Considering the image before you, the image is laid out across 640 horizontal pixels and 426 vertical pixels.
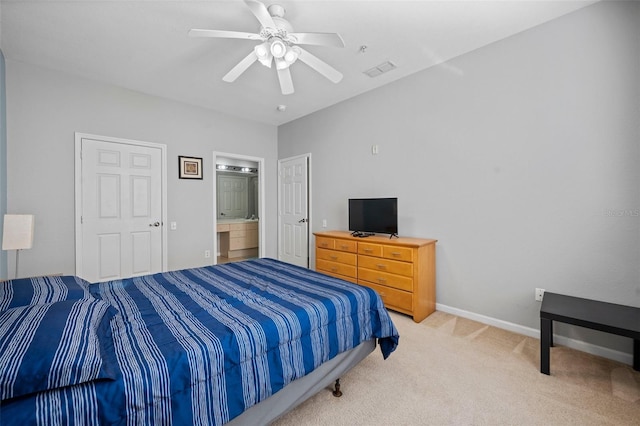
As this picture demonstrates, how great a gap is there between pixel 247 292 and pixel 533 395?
6.43 feet

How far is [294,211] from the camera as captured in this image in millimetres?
5070

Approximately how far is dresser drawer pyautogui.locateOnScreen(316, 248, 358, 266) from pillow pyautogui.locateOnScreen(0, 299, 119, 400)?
256 centimetres

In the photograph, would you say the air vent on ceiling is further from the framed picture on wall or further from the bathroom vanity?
the bathroom vanity

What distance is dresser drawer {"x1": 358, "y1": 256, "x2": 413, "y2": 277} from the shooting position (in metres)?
2.93

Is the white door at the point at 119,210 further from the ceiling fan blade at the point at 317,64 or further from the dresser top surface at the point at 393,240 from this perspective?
the ceiling fan blade at the point at 317,64

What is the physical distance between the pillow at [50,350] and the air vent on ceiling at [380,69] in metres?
3.32

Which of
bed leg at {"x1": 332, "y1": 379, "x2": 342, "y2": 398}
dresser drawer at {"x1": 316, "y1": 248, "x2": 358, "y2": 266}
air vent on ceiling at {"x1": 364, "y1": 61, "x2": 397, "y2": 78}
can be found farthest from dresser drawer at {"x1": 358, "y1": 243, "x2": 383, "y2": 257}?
air vent on ceiling at {"x1": 364, "y1": 61, "x2": 397, "y2": 78}

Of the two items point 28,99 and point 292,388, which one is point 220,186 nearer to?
point 28,99

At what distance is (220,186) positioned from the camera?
675 centimetres

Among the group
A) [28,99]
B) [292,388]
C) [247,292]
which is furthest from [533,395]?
[28,99]

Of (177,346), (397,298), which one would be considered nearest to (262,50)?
(177,346)

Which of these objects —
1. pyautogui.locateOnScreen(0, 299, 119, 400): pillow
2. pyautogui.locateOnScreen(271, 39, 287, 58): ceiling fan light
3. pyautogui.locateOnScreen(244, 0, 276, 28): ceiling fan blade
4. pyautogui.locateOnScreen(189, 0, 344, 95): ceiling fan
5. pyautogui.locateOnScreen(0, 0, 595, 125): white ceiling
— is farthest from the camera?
pyautogui.locateOnScreen(0, 0, 595, 125): white ceiling

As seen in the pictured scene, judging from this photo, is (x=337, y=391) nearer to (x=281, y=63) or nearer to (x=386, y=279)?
(x=386, y=279)

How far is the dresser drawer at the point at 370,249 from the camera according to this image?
125 inches
